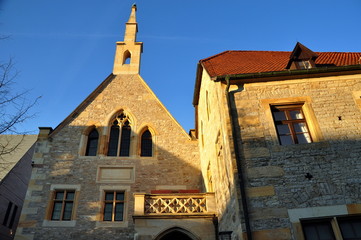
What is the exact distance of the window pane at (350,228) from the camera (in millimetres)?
6461

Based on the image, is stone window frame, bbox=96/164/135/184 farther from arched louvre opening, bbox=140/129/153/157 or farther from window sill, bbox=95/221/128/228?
window sill, bbox=95/221/128/228

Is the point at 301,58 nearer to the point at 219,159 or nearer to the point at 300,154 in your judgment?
the point at 300,154

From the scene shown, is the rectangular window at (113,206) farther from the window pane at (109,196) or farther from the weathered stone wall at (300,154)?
the weathered stone wall at (300,154)

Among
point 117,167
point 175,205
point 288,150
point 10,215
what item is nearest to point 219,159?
point 175,205

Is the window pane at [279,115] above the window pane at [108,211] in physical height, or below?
above

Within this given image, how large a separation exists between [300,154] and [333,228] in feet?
5.97

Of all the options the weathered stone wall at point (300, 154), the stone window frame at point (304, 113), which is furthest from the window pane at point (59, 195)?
the stone window frame at point (304, 113)

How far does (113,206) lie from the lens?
1192 centimetres

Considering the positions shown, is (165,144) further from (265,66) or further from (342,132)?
(342,132)

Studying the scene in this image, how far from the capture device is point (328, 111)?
816 cm

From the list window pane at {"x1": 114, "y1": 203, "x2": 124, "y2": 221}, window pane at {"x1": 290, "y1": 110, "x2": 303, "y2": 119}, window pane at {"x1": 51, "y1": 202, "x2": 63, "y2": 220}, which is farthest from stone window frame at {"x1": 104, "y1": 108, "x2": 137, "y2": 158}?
window pane at {"x1": 290, "y1": 110, "x2": 303, "y2": 119}

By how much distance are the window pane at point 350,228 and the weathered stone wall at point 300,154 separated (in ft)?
0.86

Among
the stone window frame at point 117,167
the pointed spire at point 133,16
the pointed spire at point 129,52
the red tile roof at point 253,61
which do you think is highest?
the pointed spire at point 133,16

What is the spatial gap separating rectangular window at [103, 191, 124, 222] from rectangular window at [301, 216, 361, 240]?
24.5 ft
